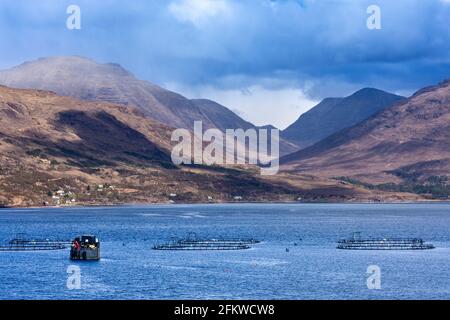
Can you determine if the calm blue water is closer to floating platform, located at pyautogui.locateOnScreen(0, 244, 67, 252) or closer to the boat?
the boat

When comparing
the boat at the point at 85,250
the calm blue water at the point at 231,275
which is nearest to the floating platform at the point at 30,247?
the calm blue water at the point at 231,275

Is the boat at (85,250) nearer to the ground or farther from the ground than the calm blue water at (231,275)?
farther from the ground

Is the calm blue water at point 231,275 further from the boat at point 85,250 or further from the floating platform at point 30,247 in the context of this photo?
the floating platform at point 30,247

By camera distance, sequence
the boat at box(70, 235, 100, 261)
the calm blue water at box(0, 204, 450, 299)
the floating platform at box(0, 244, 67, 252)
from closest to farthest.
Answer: the calm blue water at box(0, 204, 450, 299) < the boat at box(70, 235, 100, 261) < the floating platform at box(0, 244, 67, 252)

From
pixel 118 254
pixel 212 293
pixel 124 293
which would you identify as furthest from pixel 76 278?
pixel 118 254

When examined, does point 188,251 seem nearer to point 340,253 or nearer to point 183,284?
point 340,253

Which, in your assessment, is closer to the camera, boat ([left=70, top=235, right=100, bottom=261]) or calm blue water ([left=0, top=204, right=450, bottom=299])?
calm blue water ([left=0, top=204, right=450, bottom=299])

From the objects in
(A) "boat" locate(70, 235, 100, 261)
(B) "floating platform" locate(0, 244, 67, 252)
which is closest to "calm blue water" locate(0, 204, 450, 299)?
(A) "boat" locate(70, 235, 100, 261)

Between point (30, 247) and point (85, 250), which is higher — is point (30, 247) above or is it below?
above

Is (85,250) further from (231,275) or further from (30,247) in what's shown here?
(231,275)

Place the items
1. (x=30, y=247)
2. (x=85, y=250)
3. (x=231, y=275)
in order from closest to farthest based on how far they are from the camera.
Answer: (x=231, y=275), (x=85, y=250), (x=30, y=247)

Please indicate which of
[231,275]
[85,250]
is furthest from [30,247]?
[231,275]
